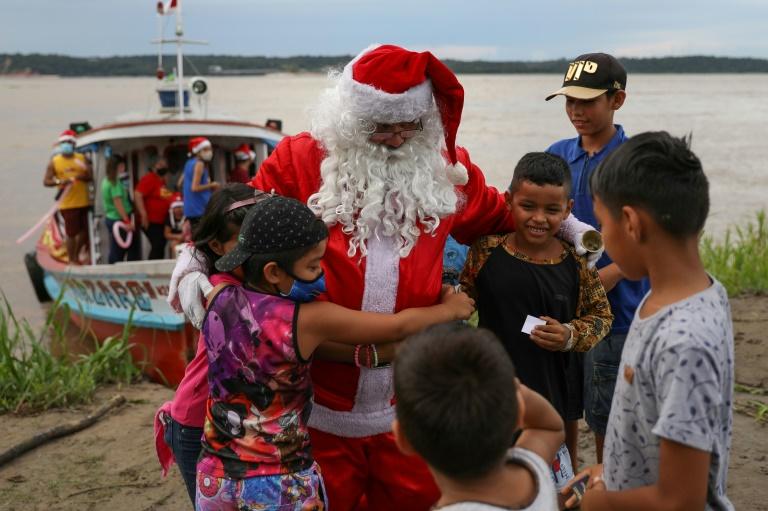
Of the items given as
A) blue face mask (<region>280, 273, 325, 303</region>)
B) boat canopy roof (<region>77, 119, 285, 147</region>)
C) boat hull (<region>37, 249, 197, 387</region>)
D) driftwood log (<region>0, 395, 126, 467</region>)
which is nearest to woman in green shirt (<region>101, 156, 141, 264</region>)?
boat canopy roof (<region>77, 119, 285, 147</region>)

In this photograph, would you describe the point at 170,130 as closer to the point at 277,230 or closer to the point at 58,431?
the point at 58,431

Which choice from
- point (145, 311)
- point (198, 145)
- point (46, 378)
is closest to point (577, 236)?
point (46, 378)

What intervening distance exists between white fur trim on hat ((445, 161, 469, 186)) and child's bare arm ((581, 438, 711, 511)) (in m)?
1.44

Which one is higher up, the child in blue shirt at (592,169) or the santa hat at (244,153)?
the child in blue shirt at (592,169)

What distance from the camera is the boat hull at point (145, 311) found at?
8.08 meters

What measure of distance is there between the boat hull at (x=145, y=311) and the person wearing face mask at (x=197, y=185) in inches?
36.6

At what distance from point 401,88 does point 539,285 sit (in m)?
0.81

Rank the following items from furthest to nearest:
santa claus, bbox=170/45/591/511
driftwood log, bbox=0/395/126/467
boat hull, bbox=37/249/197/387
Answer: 1. boat hull, bbox=37/249/197/387
2. driftwood log, bbox=0/395/126/467
3. santa claus, bbox=170/45/591/511

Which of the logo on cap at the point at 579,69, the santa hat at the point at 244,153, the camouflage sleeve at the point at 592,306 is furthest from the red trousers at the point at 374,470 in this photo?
the santa hat at the point at 244,153

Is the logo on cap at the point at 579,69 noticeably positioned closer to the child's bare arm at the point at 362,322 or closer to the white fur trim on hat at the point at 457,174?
the white fur trim on hat at the point at 457,174

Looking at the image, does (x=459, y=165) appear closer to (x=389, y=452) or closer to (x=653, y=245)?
(x=389, y=452)

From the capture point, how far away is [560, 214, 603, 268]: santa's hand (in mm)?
3053

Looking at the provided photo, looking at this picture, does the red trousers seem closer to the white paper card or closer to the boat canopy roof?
the white paper card

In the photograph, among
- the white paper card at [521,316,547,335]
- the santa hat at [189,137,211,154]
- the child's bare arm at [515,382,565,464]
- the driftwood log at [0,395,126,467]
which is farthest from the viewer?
the santa hat at [189,137,211,154]
